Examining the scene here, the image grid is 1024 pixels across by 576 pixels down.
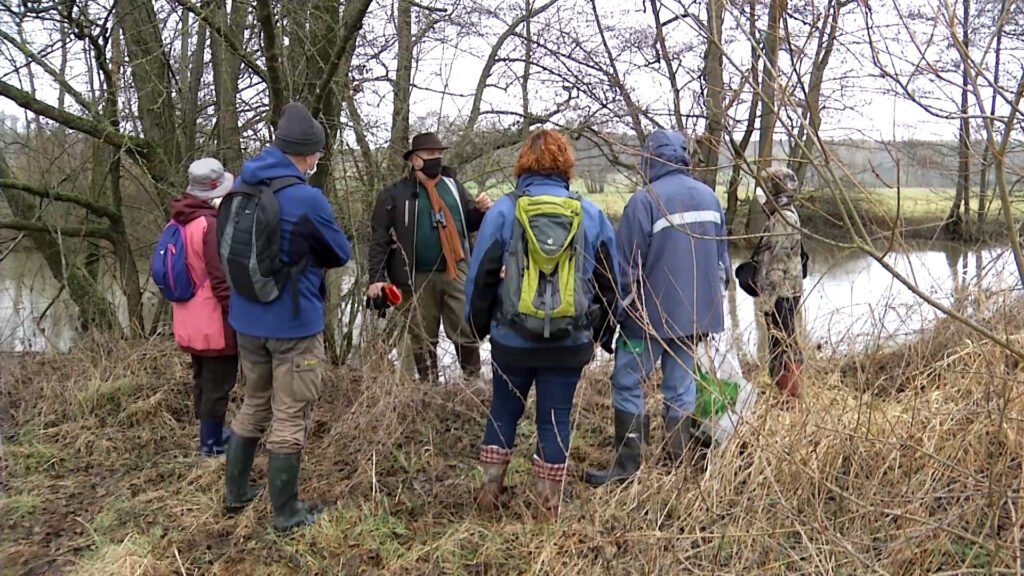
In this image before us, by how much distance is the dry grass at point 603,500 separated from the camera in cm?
256

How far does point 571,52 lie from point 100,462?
14.8ft

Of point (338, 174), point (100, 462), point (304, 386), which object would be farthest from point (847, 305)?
point (100, 462)

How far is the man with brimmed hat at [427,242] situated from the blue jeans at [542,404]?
1329 mm

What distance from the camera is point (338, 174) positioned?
533 centimetres

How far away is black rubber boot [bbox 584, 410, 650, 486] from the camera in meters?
3.43

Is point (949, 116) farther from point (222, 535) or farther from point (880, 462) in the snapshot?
point (222, 535)

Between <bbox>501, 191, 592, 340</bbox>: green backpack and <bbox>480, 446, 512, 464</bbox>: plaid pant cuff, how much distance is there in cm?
56

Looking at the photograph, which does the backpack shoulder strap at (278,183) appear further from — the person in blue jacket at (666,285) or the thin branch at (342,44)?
the thin branch at (342,44)

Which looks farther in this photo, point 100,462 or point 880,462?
point 100,462

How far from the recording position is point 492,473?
10.5ft

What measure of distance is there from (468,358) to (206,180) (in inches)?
71.6

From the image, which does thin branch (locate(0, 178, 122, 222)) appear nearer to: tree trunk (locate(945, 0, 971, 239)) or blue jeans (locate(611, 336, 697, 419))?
blue jeans (locate(611, 336, 697, 419))

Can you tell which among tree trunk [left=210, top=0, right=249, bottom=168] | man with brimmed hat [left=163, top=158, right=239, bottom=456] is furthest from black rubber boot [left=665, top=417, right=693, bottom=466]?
tree trunk [left=210, top=0, right=249, bottom=168]

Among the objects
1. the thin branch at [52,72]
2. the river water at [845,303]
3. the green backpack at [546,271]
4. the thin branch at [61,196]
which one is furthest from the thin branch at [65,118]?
the green backpack at [546,271]
